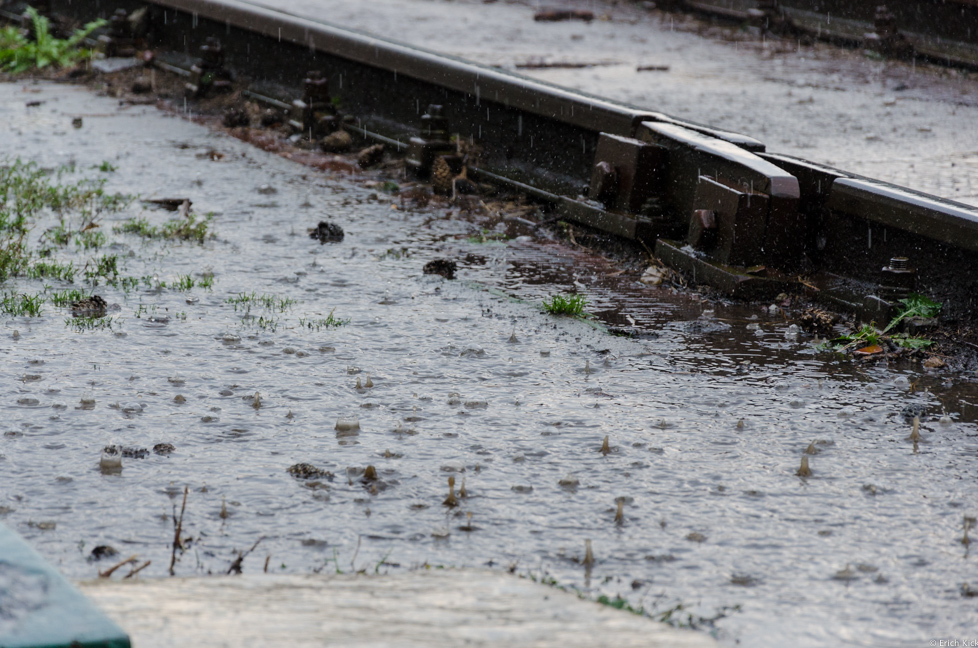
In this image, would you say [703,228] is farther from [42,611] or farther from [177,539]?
[42,611]

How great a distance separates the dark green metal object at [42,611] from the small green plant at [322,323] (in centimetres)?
255

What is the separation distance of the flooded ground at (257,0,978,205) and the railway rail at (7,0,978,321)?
834 millimetres

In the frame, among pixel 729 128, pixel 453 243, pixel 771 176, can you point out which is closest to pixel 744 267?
pixel 771 176

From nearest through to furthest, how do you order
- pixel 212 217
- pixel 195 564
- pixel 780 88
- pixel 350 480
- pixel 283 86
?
pixel 195 564
pixel 350 480
pixel 212 217
pixel 780 88
pixel 283 86

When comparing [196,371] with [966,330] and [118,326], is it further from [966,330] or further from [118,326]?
[966,330]

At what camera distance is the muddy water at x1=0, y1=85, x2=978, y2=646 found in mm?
2812

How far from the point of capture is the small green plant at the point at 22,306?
4602 mm

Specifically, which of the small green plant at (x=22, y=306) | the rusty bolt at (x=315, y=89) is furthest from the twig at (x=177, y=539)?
the rusty bolt at (x=315, y=89)

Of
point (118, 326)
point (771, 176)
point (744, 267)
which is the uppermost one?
point (771, 176)

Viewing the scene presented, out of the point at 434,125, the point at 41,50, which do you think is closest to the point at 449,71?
the point at 434,125

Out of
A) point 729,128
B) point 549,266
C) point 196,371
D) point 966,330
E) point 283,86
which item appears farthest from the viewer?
point 283,86

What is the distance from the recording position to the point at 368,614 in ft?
7.38

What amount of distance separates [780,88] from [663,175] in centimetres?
336

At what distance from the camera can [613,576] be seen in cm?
277
